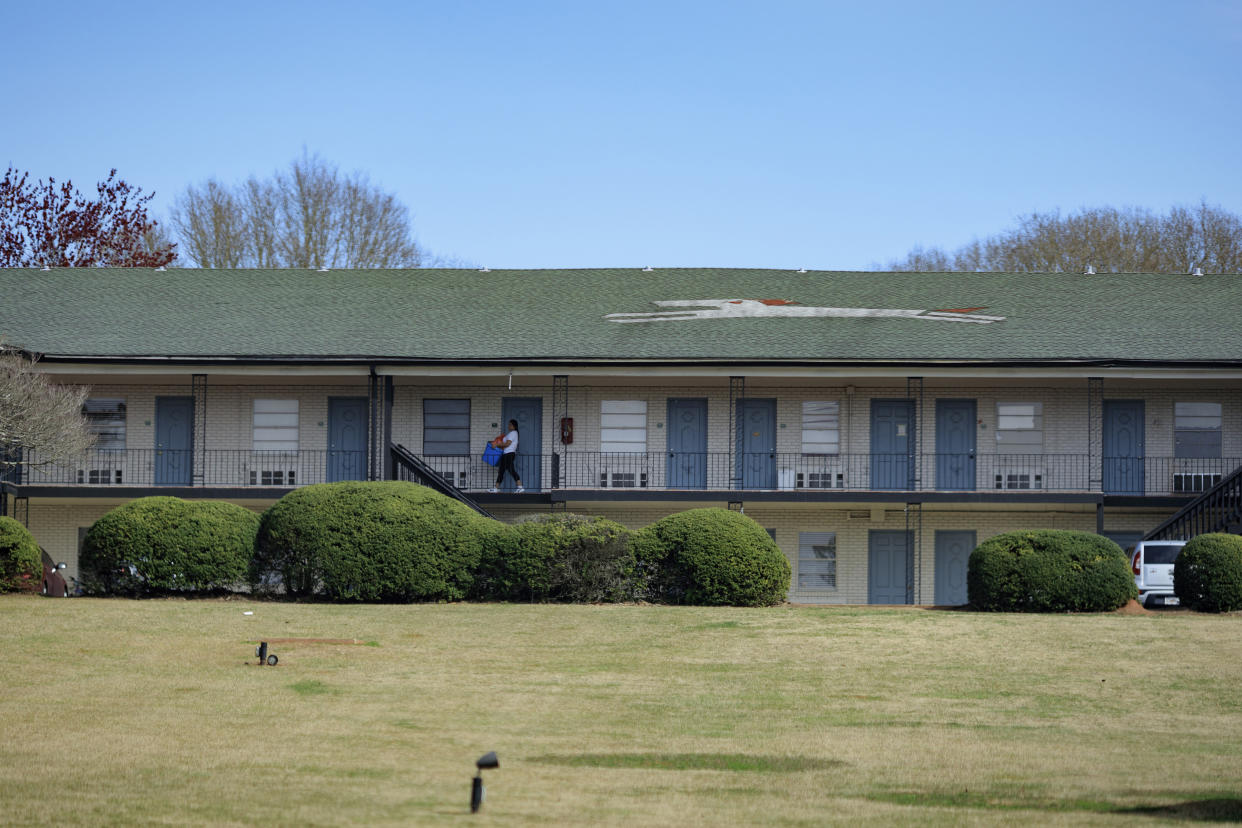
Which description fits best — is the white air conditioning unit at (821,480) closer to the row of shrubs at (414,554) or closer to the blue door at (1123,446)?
the blue door at (1123,446)

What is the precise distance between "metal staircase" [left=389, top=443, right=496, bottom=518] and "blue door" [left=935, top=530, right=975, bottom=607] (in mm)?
9156

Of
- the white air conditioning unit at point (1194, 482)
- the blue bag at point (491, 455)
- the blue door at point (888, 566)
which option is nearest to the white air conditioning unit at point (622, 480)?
the blue bag at point (491, 455)

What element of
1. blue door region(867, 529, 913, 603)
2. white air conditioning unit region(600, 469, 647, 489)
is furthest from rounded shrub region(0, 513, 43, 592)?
blue door region(867, 529, 913, 603)

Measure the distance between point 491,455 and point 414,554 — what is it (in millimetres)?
6872

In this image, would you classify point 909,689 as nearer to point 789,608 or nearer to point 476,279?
point 789,608

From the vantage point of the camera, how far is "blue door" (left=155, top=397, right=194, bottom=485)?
30281 mm

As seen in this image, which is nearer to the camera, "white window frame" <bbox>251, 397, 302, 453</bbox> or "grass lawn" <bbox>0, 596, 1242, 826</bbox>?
"grass lawn" <bbox>0, 596, 1242, 826</bbox>

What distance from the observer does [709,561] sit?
2244 cm

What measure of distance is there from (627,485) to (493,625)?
1047 centimetres

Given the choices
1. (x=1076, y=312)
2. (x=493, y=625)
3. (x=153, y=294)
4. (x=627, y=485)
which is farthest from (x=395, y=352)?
(x=1076, y=312)

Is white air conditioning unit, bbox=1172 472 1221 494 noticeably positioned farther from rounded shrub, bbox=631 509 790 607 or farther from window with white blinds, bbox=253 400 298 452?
window with white blinds, bbox=253 400 298 452

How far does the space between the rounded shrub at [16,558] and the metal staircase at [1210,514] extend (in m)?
19.2

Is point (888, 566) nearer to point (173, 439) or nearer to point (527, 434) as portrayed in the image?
point (527, 434)

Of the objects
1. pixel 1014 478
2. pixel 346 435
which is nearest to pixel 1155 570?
pixel 1014 478
